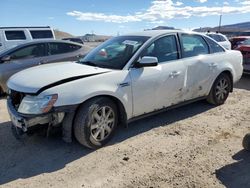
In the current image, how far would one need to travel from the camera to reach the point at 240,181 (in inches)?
128

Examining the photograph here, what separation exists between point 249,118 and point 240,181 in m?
2.27

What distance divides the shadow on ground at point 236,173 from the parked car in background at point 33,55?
5.42 m

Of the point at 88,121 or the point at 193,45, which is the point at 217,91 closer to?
the point at 193,45

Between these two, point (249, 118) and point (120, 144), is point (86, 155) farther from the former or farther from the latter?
point (249, 118)

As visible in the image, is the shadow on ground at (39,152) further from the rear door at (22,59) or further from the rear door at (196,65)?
the rear door at (22,59)

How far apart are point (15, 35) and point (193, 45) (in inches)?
369

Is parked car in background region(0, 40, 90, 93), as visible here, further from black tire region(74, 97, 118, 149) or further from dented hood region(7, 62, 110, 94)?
black tire region(74, 97, 118, 149)

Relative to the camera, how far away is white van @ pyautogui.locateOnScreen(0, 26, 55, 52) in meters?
12.2

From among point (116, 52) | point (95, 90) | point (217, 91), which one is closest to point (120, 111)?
point (95, 90)

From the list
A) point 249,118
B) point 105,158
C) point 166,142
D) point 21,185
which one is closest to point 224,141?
point 166,142

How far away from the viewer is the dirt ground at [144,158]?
3289mm

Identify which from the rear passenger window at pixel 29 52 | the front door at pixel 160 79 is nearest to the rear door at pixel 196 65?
the front door at pixel 160 79

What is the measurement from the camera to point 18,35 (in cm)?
1246

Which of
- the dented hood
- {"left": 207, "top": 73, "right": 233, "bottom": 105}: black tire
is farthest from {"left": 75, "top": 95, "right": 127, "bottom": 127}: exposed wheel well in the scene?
{"left": 207, "top": 73, "right": 233, "bottom": 105}: black tire
